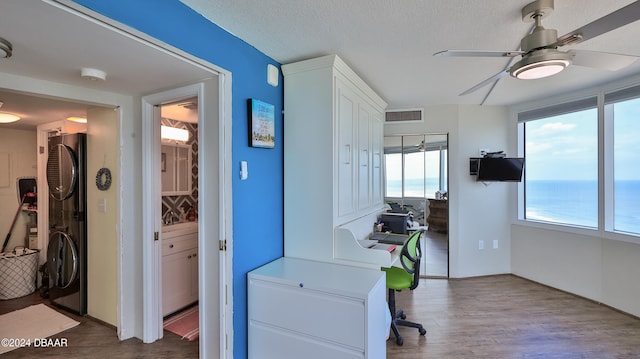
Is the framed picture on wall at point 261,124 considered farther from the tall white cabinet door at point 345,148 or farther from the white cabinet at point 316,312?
the white cabinet at point 316,312

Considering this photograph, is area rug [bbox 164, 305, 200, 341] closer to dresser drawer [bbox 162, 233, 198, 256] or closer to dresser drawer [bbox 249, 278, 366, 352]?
dresser drawer [bbox 162, 233, 198, 256]

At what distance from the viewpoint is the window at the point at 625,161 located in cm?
289

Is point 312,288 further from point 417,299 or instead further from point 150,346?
point 417,299

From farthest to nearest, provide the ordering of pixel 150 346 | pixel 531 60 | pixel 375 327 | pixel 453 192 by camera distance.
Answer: pixel 453 192 < pixel 150 346 < pixel 375 327 < pixel 531 60

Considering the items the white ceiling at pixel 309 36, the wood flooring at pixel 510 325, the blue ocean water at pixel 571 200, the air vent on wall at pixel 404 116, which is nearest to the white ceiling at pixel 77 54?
the white ceiling at pixel 309 36

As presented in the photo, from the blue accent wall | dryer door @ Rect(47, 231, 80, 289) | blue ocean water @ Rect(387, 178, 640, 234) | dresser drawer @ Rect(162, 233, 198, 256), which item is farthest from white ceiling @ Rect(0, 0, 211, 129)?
blue ocean water @ Rect(387, 178, 640, 234)

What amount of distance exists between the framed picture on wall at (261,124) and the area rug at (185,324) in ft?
6.09

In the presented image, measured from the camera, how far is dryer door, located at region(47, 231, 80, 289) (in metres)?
2.84

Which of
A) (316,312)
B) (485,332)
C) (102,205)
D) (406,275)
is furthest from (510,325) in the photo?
(102,205)

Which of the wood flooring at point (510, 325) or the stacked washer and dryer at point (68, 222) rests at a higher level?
the stacked washer and dryer at point (68, 222)

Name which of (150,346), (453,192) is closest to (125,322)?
(150,346)

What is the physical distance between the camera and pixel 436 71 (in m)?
2.63

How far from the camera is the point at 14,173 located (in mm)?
3945

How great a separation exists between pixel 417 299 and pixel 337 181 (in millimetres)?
1967
